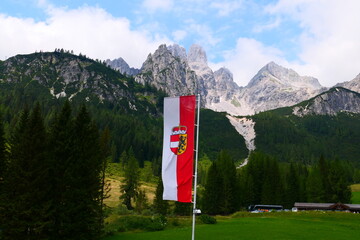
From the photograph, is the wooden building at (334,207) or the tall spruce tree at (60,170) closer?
the tall spruce tree at (60,170)

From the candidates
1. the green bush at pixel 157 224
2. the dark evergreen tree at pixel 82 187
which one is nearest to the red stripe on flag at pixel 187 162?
the dark evergreen tree at pixel 82 187

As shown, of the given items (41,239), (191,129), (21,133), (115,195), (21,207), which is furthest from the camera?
(115,195)

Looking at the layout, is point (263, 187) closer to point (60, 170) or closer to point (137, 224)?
point (137, 224)

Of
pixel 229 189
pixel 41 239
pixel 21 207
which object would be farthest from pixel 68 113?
pixel 229 189

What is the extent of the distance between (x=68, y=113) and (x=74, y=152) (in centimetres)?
616

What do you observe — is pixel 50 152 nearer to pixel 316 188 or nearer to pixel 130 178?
pixel 130 178

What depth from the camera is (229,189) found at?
98.5 metres

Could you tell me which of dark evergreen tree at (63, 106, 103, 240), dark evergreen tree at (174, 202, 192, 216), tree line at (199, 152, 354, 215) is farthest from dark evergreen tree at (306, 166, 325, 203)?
dark evergreen tree at (63, 106, 103, 240)

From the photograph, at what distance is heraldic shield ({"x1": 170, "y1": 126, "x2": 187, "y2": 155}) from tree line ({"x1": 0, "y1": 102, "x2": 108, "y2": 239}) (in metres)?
22.9

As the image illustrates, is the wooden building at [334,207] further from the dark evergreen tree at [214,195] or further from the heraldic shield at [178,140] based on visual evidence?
the heraldic shield at [178,140]

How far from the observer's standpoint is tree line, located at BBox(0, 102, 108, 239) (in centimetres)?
3569

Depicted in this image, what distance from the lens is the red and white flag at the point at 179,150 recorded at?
66.3 feet

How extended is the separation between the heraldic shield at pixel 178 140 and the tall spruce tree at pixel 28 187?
2328 cm

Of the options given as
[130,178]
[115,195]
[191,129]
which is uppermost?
[191,129]
